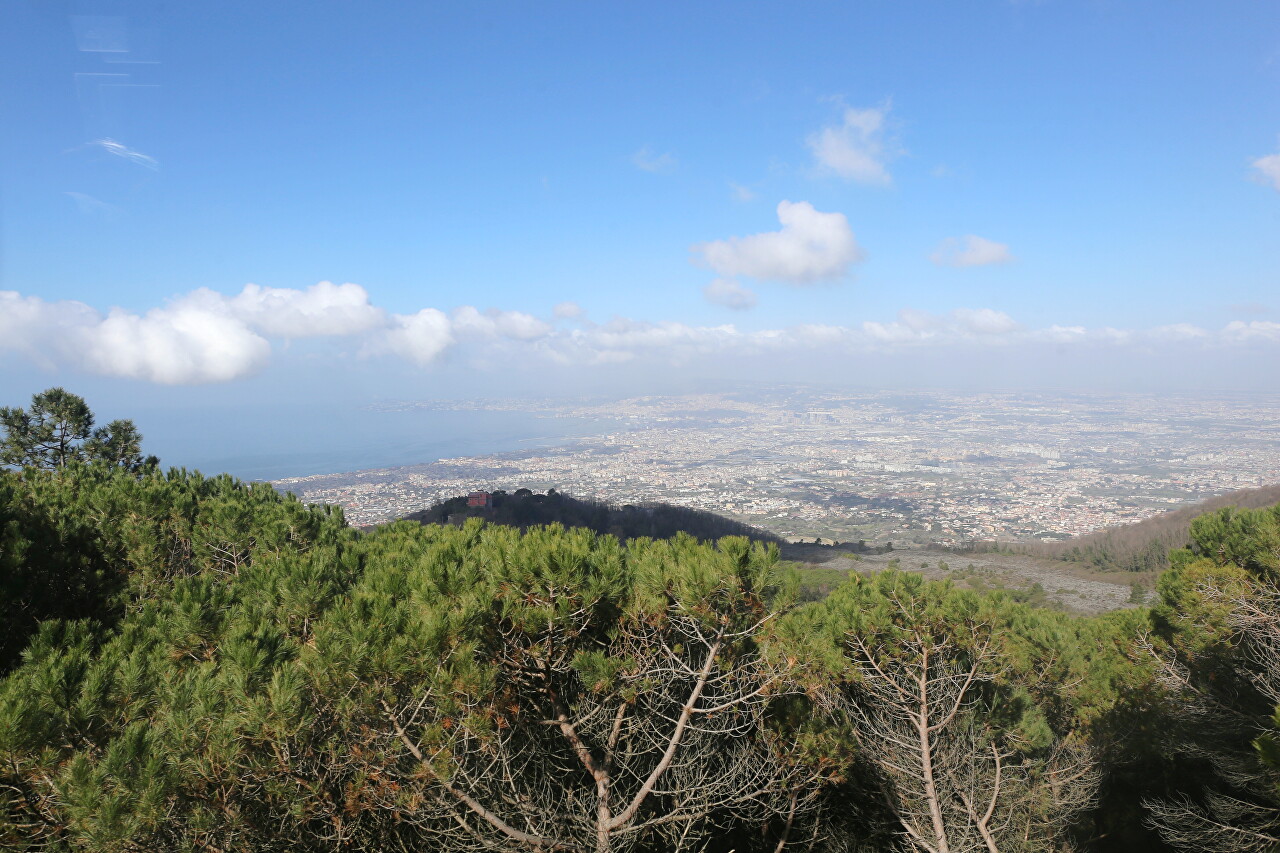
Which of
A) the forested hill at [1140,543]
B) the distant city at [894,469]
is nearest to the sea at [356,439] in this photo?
the distant city at [894,469]

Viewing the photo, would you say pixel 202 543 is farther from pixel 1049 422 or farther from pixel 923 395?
pixel 923 395

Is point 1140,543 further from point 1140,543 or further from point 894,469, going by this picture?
point 894,469

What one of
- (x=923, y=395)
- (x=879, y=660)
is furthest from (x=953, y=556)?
(x=923, y=395)

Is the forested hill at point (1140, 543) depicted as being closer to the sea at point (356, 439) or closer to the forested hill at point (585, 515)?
the forested hill at point (585, 515)

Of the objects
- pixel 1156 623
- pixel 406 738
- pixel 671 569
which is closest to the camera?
pixel 406 738

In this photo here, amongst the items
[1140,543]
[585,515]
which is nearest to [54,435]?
[585,515]
